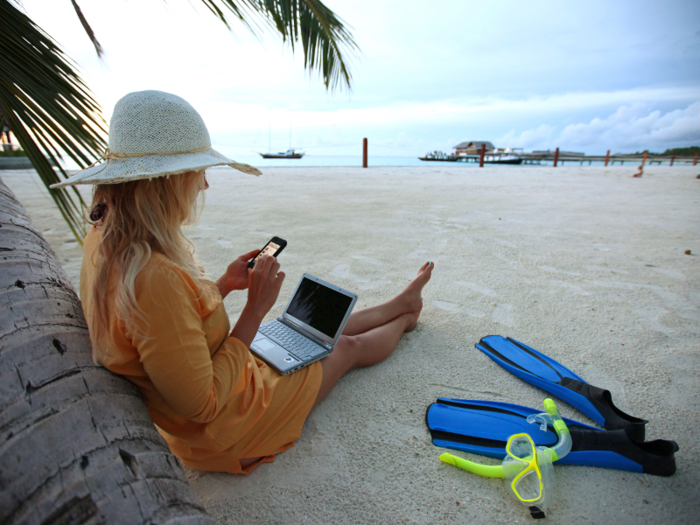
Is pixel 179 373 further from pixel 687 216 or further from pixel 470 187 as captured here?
pixel 470 187

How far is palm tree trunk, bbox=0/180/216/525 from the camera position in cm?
80

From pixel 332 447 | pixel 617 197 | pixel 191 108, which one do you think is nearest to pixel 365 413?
pixel 332 447

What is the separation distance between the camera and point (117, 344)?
1.09 meters

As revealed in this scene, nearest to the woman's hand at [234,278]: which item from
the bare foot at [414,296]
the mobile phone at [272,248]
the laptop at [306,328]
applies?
the mobile phone at [272,248]

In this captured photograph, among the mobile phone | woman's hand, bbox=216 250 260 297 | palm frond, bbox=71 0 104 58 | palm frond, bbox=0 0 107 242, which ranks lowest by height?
woman's hand, bbox=216 250 260 297

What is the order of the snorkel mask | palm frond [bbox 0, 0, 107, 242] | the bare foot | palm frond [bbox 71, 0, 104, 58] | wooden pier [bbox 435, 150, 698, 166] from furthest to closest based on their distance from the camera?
wooden pier [bbox 435, 150, 698, 166] → palm frond [bbox 71, 0, 104, 58] → the bare foot → palm frond [bbox 0, 0, 107, 242] → the snorkel mask

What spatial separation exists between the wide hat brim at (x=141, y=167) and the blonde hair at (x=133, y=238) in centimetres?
5

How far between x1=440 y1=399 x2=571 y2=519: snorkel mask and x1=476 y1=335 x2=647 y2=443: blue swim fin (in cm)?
24

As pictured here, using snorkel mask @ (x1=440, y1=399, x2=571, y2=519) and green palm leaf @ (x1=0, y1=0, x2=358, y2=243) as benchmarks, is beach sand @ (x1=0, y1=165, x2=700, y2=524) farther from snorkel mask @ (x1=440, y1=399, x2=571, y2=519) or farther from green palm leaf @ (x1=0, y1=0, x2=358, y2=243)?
green palm leaf @ (x1=0, y1=0, x2=358, y2=243)

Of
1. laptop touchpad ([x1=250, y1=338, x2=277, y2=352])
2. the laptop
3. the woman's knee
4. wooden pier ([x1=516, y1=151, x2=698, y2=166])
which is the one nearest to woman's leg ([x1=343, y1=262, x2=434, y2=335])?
the woman's knee

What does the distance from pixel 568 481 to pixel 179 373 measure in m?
1.43

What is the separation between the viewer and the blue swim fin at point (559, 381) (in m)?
1.56

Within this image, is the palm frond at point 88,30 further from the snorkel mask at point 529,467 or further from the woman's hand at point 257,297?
the snorkel mask at point 529,467

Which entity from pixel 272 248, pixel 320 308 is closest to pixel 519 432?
pixel 320 308
